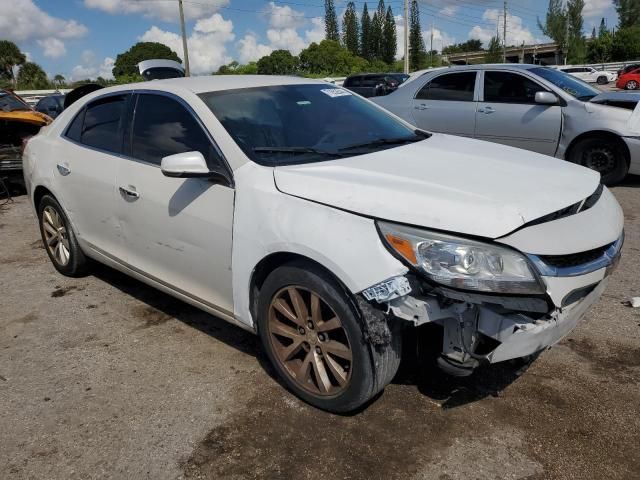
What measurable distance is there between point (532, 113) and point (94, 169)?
5704 millimetres

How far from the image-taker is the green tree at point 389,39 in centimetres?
10194

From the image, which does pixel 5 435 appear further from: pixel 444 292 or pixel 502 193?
pixel 502 193

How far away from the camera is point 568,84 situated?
775cm

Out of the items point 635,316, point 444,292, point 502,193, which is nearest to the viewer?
point 444,292

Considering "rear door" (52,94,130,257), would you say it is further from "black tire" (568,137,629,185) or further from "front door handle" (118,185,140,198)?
"black tire" (568,137,629,185)

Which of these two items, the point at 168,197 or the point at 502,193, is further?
the point at 168,197

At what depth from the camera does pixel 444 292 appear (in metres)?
2.32

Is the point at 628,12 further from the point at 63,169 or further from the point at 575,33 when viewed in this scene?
the point at 63,169

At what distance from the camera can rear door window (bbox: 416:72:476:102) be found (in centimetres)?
812

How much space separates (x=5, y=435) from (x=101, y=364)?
0.74 meters

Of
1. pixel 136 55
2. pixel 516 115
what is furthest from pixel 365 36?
pixel 516 115

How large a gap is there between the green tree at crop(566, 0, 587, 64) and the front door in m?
73.3

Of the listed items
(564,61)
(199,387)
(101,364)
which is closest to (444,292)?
(199,387)

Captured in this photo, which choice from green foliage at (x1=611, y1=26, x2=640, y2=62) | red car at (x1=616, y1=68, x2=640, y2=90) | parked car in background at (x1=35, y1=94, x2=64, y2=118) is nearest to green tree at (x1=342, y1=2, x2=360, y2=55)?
green foliage at (x1=611, y1=26, x2=640, y2=62)
